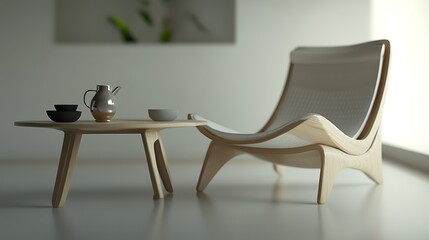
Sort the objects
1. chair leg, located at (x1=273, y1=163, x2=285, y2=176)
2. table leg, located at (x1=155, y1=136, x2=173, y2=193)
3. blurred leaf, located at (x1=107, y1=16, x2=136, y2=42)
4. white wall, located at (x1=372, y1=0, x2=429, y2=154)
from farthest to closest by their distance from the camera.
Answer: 1. blurred leaf, located at (x1=107, y1=16, x2=136, y2=42)
2. white wall, located at (x1=372, y1=0, x2=429, y2=154)
3. chair leg, located at (x1=273, y1=163, x2=285, y2=176)
4. table leg, located at (x1=155, y1=136, x2=173, y2=193)

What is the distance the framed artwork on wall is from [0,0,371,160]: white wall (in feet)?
0.73

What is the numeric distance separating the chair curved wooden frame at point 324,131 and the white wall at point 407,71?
0.68m

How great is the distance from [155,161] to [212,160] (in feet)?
1.26

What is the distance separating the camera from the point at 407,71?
190 inches

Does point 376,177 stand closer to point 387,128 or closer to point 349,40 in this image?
point 349,40

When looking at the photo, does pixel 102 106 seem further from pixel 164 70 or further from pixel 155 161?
pixel 164 70

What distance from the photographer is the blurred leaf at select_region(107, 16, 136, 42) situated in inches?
196

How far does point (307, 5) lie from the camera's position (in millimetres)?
4891

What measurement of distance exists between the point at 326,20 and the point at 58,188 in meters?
2.96

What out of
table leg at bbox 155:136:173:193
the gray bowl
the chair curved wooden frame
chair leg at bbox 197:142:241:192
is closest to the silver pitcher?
the gray bowl

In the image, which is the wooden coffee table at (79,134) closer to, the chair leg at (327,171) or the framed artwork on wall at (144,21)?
the chair leg at (327,171)

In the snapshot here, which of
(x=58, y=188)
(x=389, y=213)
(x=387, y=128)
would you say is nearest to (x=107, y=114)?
(x=58, y=188)

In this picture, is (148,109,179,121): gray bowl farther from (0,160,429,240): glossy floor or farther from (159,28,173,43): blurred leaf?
(159,28,173,43): blurred leaf

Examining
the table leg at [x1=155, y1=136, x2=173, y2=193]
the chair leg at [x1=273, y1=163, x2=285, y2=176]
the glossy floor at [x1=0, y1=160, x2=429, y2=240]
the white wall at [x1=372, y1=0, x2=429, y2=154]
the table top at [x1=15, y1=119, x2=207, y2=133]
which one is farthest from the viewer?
the white wall at [x1=372, y1=0, x2=429, y2=154]
